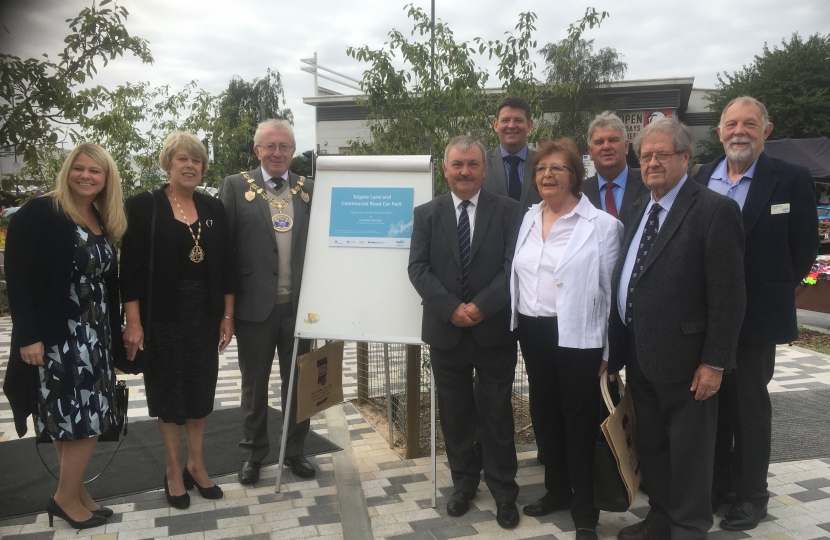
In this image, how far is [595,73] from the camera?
31.8 m

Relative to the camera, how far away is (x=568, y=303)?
2.94 m

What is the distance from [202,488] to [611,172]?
2.96 m

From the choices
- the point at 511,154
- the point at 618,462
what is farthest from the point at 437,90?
the point at 618,462

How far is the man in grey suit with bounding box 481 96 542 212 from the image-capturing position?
3871 mm

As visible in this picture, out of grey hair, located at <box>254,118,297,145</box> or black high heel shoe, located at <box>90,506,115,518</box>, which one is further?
grey hair, located at <box>254,118,297,145</box>

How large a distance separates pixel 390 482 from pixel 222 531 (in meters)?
1.04

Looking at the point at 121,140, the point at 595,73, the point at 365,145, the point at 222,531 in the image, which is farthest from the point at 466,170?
the point at 595,73

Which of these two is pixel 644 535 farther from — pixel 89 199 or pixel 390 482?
pixel 89 199

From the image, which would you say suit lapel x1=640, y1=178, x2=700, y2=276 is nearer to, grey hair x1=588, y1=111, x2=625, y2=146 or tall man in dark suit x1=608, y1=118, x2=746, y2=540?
tall man in dark suit x1=608, y1=118, x2=746, y2=540

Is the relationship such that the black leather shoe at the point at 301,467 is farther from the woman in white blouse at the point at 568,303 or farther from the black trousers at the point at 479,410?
the woman in white blouse at the point at 568,303

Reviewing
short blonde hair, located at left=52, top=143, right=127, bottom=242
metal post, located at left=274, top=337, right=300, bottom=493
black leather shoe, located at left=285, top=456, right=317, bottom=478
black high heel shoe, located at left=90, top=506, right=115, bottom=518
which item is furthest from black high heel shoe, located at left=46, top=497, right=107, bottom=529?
short blonde hair, located at left=52, top=143, right=127, bottom=242

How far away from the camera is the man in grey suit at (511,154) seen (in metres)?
3.87

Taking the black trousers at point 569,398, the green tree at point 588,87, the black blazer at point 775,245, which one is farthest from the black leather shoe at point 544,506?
the green tree at point 588,87

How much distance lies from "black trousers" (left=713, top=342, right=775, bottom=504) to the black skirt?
282 cm
